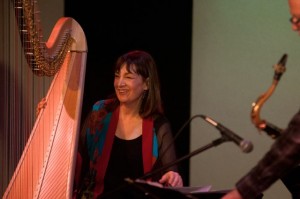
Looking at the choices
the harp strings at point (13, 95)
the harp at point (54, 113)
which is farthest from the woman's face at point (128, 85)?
the harp strings at point (13, 95)

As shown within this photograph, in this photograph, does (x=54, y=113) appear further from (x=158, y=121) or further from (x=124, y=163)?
(x=158, y=121)

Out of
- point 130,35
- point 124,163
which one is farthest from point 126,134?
point 130,35

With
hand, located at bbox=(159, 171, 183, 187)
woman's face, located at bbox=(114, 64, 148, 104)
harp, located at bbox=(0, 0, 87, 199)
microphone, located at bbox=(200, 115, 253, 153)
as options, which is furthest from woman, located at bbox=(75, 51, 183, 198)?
microphone, located at bbox=(200, 115, 253, 153)

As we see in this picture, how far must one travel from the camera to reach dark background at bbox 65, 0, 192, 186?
2.85m

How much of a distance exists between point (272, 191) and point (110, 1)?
5.25 feet

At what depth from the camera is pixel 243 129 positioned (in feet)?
9.82

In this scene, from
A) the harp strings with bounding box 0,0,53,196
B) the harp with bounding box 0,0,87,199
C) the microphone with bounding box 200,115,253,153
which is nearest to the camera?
the microphone with bounding box 200,115,253,153

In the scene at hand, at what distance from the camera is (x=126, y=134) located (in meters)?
2.16

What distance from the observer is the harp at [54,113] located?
165cm

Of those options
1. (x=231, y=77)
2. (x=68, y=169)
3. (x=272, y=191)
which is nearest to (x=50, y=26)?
(x=231, y=77)

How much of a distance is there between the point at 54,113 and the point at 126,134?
37 centimetres

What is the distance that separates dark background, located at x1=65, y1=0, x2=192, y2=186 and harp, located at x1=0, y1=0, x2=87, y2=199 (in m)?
0.83

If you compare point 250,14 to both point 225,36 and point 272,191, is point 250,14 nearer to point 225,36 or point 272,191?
point 225,36

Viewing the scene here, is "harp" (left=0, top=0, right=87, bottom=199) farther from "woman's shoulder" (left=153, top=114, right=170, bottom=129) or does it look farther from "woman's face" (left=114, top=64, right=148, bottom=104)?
"woman's shoulder" (left=153, top=114, right=170, bottom=129)
